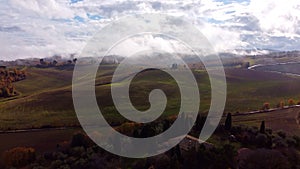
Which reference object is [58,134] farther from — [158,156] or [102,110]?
[158,156]

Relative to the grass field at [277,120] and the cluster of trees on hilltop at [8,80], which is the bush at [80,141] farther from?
the cluster of trees on hilltop at [8,80]

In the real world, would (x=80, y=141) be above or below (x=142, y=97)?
below

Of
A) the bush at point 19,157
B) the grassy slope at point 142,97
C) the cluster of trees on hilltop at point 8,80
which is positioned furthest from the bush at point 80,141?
the cluster of trees on hilltop at point 8,80

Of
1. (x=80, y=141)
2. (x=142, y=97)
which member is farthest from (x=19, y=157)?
(x=142, y=97)

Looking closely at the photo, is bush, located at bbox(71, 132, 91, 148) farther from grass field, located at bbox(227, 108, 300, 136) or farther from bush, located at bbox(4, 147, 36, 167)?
grass field, located at bbox(227, 108, 300, 136)

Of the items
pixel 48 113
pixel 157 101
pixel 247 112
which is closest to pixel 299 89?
pixel 247 112

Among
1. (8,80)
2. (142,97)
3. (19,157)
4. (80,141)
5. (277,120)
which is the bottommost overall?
(19,157)

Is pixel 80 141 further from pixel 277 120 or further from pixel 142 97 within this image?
pixel 142 97

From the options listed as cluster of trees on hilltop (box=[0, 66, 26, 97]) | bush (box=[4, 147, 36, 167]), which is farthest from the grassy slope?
bush (box=[4, 147, 36, 167])
